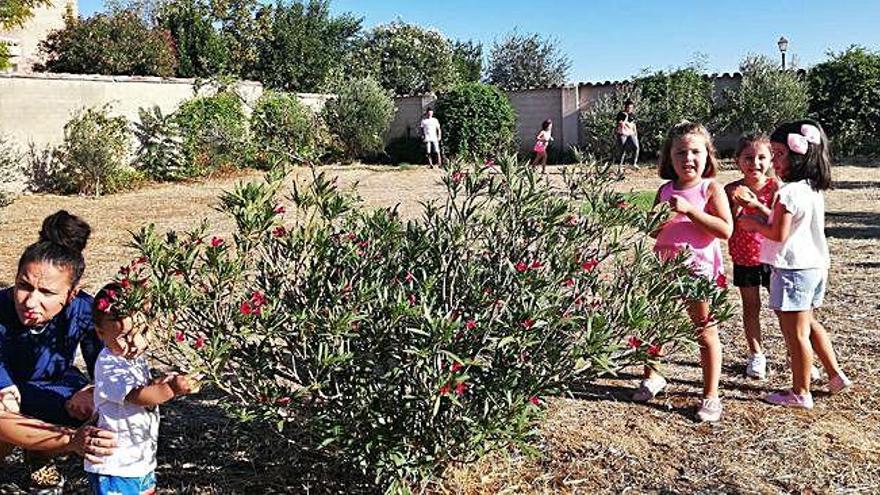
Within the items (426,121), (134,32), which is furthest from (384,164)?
(134,32)

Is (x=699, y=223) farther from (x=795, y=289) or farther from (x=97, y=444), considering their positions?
(x=97, y=444)

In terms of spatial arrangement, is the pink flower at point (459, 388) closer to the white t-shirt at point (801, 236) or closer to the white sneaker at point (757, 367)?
the white t-shirt at point (801, 236)

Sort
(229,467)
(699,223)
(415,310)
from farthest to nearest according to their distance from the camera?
(699,223)
(229,467)
(415,310)

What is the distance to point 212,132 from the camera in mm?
17703

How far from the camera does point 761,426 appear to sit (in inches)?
151

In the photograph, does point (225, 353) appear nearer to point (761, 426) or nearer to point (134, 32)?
point (761, 426)

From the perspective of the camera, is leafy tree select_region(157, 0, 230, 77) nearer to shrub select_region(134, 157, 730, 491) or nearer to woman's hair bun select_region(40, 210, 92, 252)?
woman's hair bun select_region(40, 210, 92, 252)

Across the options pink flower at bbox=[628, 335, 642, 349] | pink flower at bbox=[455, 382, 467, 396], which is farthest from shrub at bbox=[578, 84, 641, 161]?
pink flower at bbox=[455, 382, 467, 396]

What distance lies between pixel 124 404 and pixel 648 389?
8.89 feet

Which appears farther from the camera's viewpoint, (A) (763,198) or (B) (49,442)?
(A) (763,198)

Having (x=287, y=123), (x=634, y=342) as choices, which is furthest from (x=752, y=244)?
(x=287, y=123)

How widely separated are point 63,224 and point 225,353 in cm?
112

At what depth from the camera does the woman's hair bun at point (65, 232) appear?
304 cm

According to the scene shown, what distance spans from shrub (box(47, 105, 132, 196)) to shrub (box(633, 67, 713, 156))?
528 inches
